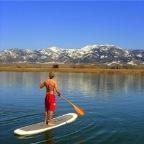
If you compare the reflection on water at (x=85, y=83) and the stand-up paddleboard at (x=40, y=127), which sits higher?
the stand-up paddleboard at (x=40, y=127)

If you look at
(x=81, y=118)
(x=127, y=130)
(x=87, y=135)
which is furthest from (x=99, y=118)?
(x=87, y=135)

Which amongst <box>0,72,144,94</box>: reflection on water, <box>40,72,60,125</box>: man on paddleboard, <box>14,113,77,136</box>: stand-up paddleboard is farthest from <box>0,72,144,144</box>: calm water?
<box>0,72,144,94</box>: reflection on water

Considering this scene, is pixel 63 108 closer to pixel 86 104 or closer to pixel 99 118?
pixel 86 104

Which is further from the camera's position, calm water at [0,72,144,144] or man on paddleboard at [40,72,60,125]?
man on paddleboard at [40,72,60,125]

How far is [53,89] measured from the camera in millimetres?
19719

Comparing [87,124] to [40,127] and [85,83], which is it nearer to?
[40,127]

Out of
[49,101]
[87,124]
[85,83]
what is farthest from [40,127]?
[85,83]

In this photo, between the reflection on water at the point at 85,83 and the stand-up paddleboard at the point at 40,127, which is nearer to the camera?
the stand-up paddleboard at the point at 40,127

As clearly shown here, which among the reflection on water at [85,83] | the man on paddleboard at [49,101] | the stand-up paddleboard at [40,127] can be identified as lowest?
the reflection on water at [85,83]

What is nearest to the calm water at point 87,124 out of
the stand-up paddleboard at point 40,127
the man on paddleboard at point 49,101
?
the stand-up paddleboard at point 40,127

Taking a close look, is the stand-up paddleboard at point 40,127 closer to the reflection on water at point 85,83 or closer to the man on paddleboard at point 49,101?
the man on paddleboard at point 49,101

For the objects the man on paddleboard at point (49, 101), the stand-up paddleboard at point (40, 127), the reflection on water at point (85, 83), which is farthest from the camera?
the reflection on water at point (85, 83)

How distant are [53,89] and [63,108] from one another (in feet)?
27.9

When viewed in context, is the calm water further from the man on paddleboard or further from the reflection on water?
the reflection on water
